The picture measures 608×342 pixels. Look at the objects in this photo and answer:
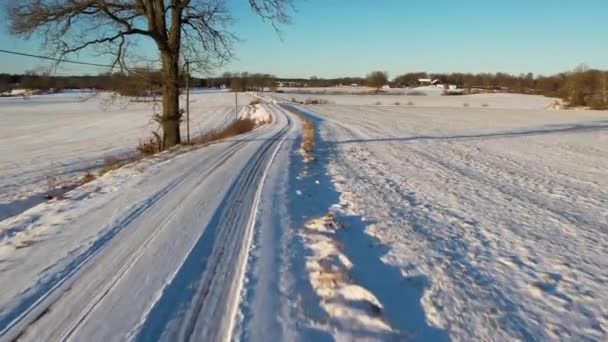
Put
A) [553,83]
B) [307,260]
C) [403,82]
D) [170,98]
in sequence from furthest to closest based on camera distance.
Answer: [403,82] → [553,83] → [170,98] → [307,260]

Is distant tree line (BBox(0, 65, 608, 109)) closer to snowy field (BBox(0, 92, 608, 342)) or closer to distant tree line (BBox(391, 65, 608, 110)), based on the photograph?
distant tree line (BBox(391, 65, 608, 110))

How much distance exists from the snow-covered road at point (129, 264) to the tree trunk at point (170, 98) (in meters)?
7.49

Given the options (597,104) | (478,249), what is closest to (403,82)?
(597,104)

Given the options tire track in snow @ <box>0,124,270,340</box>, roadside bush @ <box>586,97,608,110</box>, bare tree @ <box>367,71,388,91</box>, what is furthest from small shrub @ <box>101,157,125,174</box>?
bare tree @ <box>367,71,388,91</box>

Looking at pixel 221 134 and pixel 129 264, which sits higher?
pixel 221 134

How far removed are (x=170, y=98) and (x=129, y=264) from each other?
1151 centimetres

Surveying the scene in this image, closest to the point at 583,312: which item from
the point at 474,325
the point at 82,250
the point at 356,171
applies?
the point at 474,325

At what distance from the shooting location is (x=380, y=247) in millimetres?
4625

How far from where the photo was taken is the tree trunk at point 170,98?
45.4ft

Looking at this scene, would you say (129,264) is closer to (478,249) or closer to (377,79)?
(478,249)

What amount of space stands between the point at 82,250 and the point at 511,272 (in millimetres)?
5192

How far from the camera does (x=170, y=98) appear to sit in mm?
14164

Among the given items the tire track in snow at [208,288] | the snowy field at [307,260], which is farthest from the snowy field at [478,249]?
the tire track in snow at [208,288]

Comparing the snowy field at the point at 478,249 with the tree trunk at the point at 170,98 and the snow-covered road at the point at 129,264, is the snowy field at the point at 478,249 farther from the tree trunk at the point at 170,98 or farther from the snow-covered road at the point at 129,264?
the tree trunk at the point at 170,98
